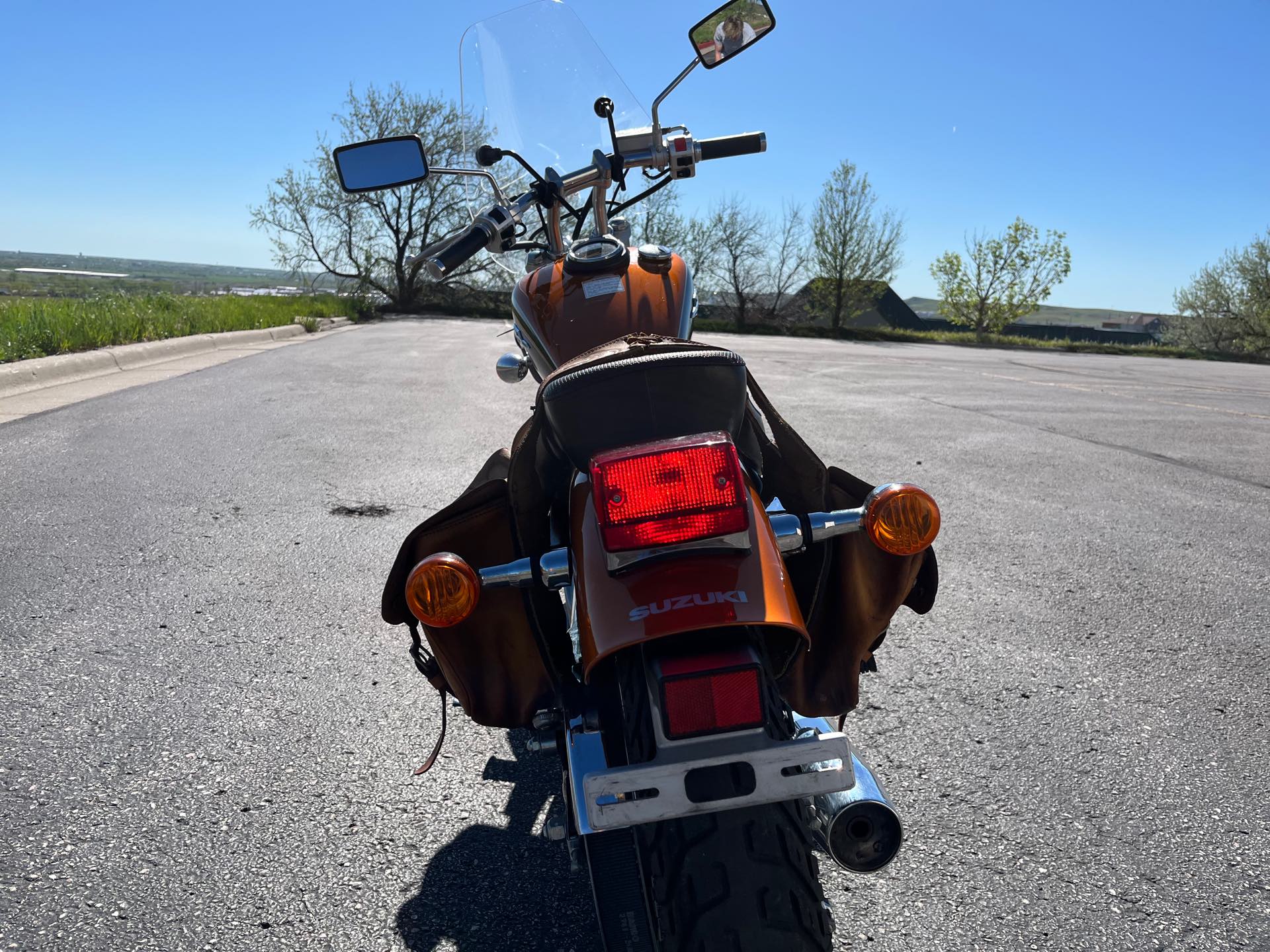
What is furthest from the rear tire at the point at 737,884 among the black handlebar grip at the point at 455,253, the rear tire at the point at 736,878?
the black handlebar grip at the point at 455,253

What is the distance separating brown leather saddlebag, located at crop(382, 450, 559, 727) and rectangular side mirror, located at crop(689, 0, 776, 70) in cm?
180

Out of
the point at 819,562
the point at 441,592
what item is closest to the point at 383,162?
the point at 441,592

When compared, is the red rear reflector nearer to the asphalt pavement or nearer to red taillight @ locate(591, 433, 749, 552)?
red taillight @ locate(591, 433, 749, 552)

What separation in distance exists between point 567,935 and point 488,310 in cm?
3163

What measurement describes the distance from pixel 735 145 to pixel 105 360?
958 centimetres

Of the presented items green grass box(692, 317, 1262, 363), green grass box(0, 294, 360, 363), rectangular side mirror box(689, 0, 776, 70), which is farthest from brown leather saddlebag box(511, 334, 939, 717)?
green grass box(692, 317, 1262, 363)

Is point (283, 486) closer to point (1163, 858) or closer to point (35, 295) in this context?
point (1163, 858)

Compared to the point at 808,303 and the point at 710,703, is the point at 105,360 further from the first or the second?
the point at 808,303

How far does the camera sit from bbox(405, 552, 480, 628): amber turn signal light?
1.57m

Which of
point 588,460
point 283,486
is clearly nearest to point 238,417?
point 283,486

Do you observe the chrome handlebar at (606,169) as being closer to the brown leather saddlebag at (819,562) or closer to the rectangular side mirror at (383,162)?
the rectangular side mirror at (383,162)

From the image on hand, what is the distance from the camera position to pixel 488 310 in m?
32.3

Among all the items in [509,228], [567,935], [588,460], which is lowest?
[567,935]

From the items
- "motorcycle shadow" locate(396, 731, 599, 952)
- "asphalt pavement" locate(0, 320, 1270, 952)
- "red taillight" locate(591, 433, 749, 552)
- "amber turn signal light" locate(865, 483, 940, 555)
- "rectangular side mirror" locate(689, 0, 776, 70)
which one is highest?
"rectangular side mirror" locate(689, 0, 776, 70)
